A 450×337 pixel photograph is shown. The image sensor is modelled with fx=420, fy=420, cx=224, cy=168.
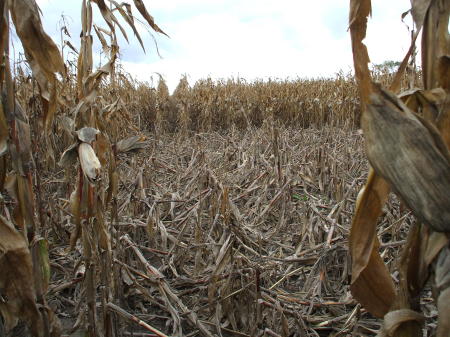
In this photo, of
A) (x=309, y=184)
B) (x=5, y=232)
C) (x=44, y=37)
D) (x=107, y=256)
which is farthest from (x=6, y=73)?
(x=309, y=184)

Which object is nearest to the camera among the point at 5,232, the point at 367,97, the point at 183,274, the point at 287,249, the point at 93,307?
Result: the point at 367,97

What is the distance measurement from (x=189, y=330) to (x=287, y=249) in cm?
80

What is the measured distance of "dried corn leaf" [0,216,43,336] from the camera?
96 centimetres

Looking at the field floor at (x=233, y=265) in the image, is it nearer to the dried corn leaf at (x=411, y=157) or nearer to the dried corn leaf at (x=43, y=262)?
the dried corn leaf at (x=43, y=262)

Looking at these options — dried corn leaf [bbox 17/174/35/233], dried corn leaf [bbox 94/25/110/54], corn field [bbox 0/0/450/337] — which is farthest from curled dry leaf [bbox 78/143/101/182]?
dried corn leaf [bbox 94/25/110/54]

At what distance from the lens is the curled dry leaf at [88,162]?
38.9 inches

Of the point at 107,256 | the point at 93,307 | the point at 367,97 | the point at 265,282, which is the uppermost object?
the point at 367,97

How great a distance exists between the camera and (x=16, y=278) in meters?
0.99

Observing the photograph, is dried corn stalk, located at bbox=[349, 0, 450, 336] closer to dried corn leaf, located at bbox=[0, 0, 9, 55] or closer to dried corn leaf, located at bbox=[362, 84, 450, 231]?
dried corn leaf, located at bbox=[362, 84, 450, 231]

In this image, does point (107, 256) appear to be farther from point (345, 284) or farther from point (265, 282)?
point (345, 284)

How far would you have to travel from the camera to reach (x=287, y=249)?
221 centimetres

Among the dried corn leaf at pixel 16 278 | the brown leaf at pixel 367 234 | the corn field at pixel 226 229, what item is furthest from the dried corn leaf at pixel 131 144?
the brown leaf at pixel 367 234

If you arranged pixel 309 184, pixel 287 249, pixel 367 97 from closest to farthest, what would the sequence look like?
pixel 367 97 → pixel 287 249 → pixel 309 184

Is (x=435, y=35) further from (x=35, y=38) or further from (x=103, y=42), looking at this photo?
(x=103, y=42)
